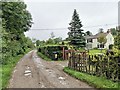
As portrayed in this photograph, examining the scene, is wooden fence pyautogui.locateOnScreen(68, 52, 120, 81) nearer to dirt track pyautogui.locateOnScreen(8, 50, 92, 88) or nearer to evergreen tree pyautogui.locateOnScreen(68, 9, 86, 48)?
dirt track pyautogui.locateOnScreen(8, 50, 92, 88)

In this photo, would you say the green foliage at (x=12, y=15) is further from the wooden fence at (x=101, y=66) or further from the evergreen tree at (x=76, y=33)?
the evergreen tree at (x=76, y=33)

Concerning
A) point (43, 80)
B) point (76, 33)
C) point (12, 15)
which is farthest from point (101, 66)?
point (76, 33)

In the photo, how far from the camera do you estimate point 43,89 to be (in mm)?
13188

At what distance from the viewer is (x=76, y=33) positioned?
8019 centimetres

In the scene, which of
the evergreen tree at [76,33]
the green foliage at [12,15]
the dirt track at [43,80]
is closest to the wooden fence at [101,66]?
the dirt track at [43,80]

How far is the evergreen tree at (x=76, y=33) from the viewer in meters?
76.2

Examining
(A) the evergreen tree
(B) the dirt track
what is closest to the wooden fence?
(B) the dirt track

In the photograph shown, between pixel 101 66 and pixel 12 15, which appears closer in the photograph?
pixel 101 66

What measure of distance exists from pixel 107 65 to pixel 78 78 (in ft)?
6.35

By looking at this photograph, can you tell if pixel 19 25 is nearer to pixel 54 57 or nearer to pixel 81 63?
pixel 54 57

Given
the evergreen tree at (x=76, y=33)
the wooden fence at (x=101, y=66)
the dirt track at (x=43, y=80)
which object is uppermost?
the evergreen tree at (x=76, y=33)

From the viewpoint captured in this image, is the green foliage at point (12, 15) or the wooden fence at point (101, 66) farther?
the green foliage at point (12, 15)

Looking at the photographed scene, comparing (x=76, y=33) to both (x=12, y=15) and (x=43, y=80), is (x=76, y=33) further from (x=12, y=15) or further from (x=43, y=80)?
(x=43, y=80)

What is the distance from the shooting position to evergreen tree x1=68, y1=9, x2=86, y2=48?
76250 mm
